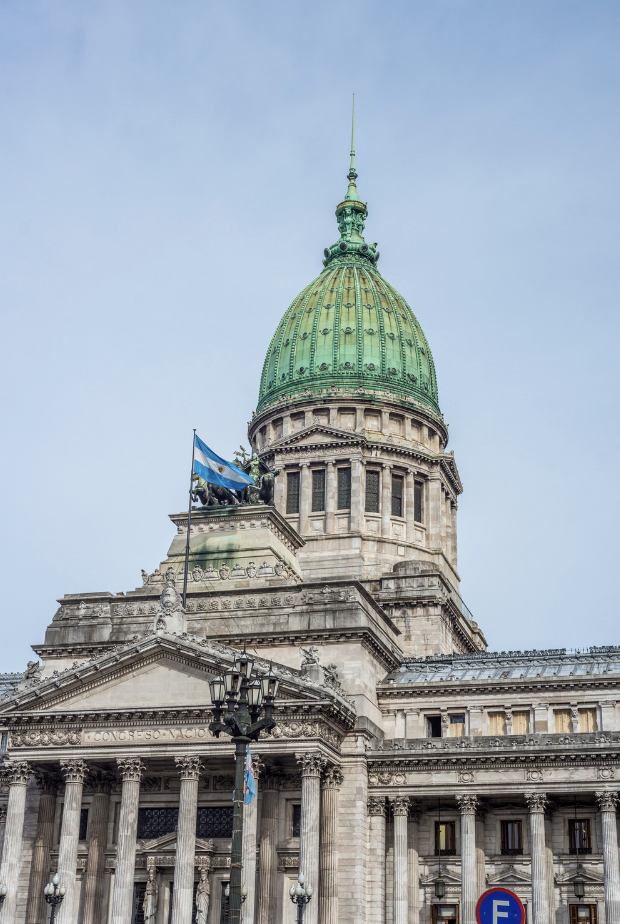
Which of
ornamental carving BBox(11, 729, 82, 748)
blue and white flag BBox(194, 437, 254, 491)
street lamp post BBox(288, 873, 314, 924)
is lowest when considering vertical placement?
street lamp post BBox(288, 873, 314, 924)

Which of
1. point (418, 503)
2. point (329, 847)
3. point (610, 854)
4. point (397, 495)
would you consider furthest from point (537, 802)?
point (418, 503)

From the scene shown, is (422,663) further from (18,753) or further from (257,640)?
(18,753)

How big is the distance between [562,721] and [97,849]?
26.2m

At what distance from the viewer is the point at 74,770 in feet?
211

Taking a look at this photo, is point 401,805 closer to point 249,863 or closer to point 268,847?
point 268,847

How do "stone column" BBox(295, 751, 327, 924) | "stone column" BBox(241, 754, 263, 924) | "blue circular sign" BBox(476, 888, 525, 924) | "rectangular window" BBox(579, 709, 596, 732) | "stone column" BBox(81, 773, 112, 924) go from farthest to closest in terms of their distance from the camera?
1. "rectangular window" BBox(579, 709, 596, 732)
2. "stone column" BBox(81, 773, 112, 924)
3. "stone column" BBox(241, 754, 263, 924)
4. "stone column" BBox(295, 751, 327, 924)
5. "blue circular sign" BBox(476, 888, 525, 924)

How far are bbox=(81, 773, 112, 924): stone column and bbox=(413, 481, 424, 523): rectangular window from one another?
38770mm

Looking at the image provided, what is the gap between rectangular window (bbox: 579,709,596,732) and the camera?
67.8 metres

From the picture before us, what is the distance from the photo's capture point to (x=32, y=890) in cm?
6475

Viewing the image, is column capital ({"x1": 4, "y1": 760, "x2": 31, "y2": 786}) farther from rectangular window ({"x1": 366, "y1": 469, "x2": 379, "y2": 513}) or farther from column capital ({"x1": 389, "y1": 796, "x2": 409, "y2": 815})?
rectangular window ({"x1": 366, "y1": 469, "x2": 379, "y2": 513})

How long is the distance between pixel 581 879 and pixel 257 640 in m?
21.7

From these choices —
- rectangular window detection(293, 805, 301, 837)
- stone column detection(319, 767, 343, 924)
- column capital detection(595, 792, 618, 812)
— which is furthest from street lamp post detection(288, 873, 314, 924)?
column capital detection(595, 792, 618, 812)

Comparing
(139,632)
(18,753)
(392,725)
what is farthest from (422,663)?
(18,753)

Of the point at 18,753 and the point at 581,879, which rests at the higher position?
the point at 18,753
